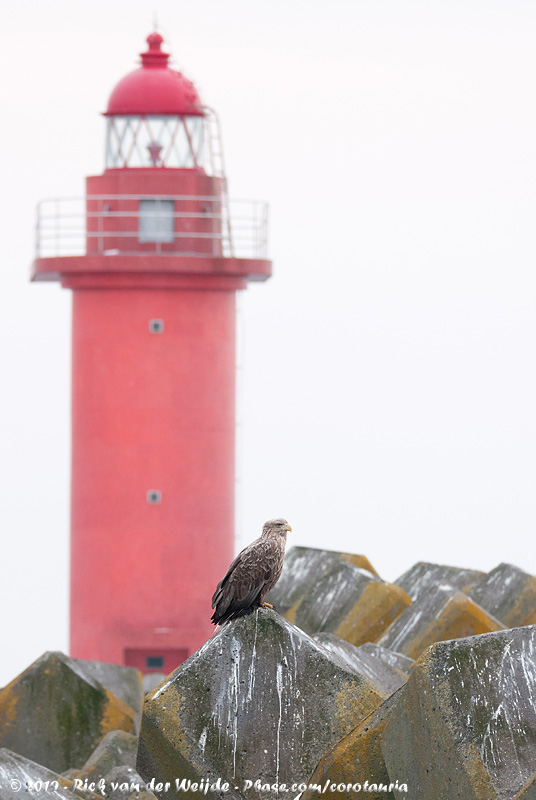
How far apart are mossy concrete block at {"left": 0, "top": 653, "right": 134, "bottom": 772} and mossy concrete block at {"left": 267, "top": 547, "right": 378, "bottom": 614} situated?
9.61 ft

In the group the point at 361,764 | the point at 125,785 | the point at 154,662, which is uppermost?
the point at 361,764

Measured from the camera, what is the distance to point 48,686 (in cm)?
1165

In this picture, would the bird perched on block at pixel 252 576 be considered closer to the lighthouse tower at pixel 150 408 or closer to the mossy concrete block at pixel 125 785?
the mossy concrete block at pixel 125 785

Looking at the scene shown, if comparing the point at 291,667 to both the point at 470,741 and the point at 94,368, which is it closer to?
the point at 470,741

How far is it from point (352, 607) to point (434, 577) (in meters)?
2.30

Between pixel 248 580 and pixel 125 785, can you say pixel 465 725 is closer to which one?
pixel 248 580

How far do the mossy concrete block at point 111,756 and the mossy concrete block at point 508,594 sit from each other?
380cm

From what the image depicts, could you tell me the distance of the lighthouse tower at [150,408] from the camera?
18500 mm

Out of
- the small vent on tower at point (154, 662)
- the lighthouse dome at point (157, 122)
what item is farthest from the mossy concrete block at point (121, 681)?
the lighthouse dome at point (157, 122)

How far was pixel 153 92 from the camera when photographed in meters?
18.9

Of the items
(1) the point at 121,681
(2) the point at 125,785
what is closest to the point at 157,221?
(1) the point at 121,681

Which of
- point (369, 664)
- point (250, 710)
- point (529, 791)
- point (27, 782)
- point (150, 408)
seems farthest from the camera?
point (150, 408)

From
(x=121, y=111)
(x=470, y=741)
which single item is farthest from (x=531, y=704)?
(x=121, y=111)

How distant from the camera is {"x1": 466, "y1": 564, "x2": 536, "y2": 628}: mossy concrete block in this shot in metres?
12.9
